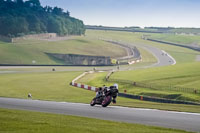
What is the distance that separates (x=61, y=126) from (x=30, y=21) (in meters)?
137

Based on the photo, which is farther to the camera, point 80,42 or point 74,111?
point 80,42

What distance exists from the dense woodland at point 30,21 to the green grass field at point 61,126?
119383mm

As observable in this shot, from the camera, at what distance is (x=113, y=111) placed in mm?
26938

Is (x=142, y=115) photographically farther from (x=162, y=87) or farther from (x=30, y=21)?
(x=30, y=21)

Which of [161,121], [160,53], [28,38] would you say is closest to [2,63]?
[28,38]

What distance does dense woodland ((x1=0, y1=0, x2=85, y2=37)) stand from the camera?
141 meters

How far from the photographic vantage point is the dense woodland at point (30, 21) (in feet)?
463

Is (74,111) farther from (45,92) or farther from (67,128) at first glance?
(45,92)

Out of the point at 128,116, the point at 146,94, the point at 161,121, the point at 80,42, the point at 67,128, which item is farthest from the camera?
the point at 80,42

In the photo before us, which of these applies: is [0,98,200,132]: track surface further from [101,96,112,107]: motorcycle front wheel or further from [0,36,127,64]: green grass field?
[0,36,127,64]: green grass field

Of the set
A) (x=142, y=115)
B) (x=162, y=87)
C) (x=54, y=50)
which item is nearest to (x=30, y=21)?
(x=54, y=50)

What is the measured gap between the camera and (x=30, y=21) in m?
153

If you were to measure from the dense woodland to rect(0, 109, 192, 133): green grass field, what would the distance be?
11938 cm

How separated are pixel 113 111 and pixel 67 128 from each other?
8.82 m
